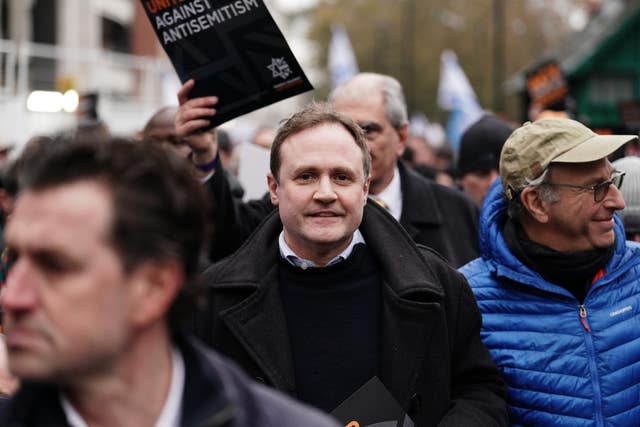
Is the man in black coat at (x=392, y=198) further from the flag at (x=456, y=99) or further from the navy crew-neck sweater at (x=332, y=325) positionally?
the flag at (x=456, y=99)

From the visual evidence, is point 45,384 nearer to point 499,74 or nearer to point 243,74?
point 243,74

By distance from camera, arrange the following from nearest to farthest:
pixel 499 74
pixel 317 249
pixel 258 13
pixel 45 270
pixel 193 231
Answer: pixel 45 270, pixel 193 231, pixel 317 249, pixel 258 13, pixel 499 74

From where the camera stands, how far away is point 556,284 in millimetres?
3992

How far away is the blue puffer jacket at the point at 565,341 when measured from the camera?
3779mm

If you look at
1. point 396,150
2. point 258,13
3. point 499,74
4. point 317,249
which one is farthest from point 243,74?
point 499,74

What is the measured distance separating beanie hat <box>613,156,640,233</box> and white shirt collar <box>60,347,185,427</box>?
3.02m

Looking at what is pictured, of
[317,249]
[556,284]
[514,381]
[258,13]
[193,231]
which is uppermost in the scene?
[258,13]

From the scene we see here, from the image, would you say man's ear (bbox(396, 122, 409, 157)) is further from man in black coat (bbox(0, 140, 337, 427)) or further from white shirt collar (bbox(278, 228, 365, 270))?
man in black coat (bbox(0, 140, 337, 427))

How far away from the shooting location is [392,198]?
223 inches

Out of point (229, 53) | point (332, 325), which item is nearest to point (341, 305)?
point (332, 325)

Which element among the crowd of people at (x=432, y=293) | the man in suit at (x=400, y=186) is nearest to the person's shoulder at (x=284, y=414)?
the crowd of people at (x=432, y=293)

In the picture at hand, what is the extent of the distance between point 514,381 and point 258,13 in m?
1.84

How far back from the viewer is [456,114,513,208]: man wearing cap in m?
6.71

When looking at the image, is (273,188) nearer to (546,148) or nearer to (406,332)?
(406,332)
